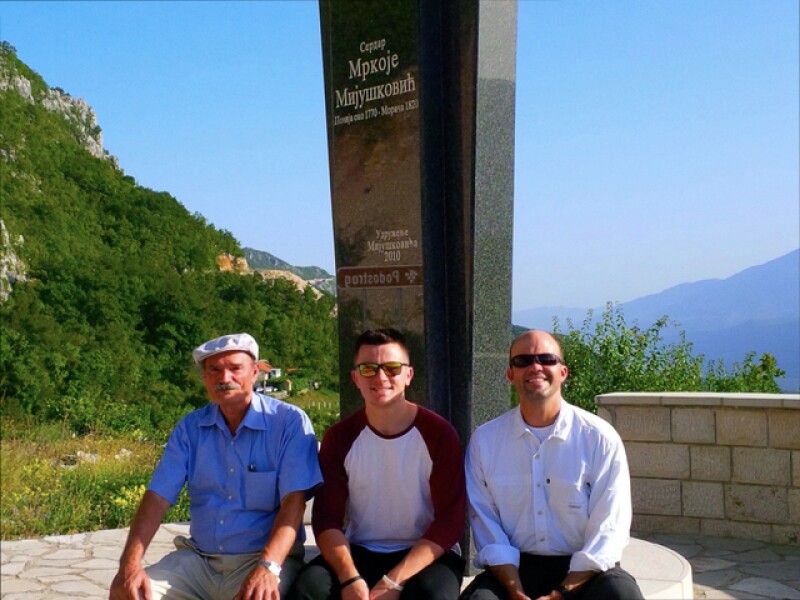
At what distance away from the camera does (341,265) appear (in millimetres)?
5098

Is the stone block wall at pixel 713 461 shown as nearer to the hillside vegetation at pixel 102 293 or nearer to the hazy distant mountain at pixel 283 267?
the hillside vegetation at pixel 102 293

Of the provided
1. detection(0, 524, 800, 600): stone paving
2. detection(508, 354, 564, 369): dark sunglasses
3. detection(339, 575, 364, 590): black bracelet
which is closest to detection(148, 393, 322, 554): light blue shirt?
detection(339, 575, 364, 590): black bracelet

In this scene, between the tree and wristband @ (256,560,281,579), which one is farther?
the tree

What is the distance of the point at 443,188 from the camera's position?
482 centimetres

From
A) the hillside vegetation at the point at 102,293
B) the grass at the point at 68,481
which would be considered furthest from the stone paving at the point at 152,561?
the hillside vegetation at the point at 102,293

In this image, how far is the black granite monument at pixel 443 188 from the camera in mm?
4734

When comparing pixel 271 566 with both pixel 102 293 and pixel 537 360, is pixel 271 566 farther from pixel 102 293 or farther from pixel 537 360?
pixel 102 293

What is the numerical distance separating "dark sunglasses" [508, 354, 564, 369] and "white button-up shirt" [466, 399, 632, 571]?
0.61 feet

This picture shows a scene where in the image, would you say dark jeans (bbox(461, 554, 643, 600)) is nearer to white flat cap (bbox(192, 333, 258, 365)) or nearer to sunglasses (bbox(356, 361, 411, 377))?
sunglasses (bbox(356, 361, 411, 377))

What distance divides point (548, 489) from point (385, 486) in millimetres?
573

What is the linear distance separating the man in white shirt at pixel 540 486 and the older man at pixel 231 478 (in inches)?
25.5

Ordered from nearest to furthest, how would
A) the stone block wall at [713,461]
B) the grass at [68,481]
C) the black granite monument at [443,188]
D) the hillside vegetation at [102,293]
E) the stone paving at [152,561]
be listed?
1. the black granite monument at [443,188]
2. the stone paving at [152,561]
3. the stone block wall at [713,461]
4. the grass at [68,481]
5. the hillside vegetation at [102,293]

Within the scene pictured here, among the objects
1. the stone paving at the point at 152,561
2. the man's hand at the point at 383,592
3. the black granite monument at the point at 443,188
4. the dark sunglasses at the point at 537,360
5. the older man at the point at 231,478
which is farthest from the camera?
the stone paving at the point at 152,561

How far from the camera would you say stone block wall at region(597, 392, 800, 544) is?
6.39m
